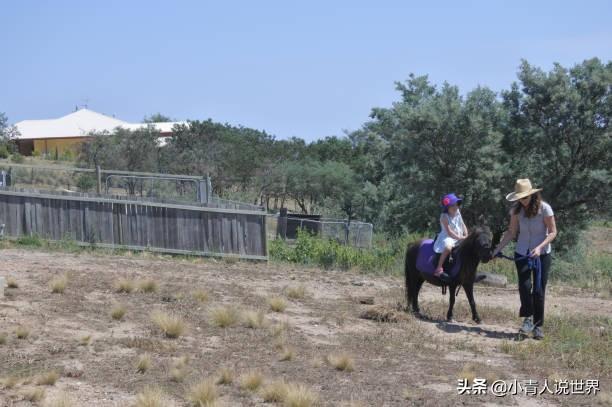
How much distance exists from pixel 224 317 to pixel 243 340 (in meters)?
0.76

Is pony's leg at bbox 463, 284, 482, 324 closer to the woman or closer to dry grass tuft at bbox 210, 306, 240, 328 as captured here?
the woman

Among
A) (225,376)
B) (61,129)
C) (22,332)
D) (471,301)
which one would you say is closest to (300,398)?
(225,376)

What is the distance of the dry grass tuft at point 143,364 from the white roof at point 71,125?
6611 cm

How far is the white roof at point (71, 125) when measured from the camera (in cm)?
7587

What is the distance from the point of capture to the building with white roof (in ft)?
241

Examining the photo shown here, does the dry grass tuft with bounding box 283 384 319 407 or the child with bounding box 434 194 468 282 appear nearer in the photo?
the dry grass tuft with bounding box 283 384 319 407

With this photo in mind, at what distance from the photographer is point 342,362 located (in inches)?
336

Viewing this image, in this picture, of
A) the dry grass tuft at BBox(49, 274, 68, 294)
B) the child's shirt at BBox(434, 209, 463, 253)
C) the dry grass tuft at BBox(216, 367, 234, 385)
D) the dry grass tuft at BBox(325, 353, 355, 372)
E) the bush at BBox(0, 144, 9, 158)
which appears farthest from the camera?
the bush at BBox(0, 144, 9, 158)

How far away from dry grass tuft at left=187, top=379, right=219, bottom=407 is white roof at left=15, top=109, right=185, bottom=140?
67.3 metres

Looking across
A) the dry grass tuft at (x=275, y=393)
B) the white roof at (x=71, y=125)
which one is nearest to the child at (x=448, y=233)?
the dry grass tuft at (x=275, y=393)

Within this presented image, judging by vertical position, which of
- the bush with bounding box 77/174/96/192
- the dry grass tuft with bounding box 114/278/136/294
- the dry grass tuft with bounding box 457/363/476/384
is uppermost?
the bush with bounding box 77/174/96/192

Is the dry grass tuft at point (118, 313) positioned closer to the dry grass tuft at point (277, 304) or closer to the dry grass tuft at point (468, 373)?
the dry grass tuft at point (277, 304)

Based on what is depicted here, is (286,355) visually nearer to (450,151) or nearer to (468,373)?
(468,373)

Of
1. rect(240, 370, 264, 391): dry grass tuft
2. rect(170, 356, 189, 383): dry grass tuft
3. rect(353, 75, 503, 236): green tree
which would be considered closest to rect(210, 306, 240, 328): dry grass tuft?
rect(170, 356, 189, 383): dry grass tuft
